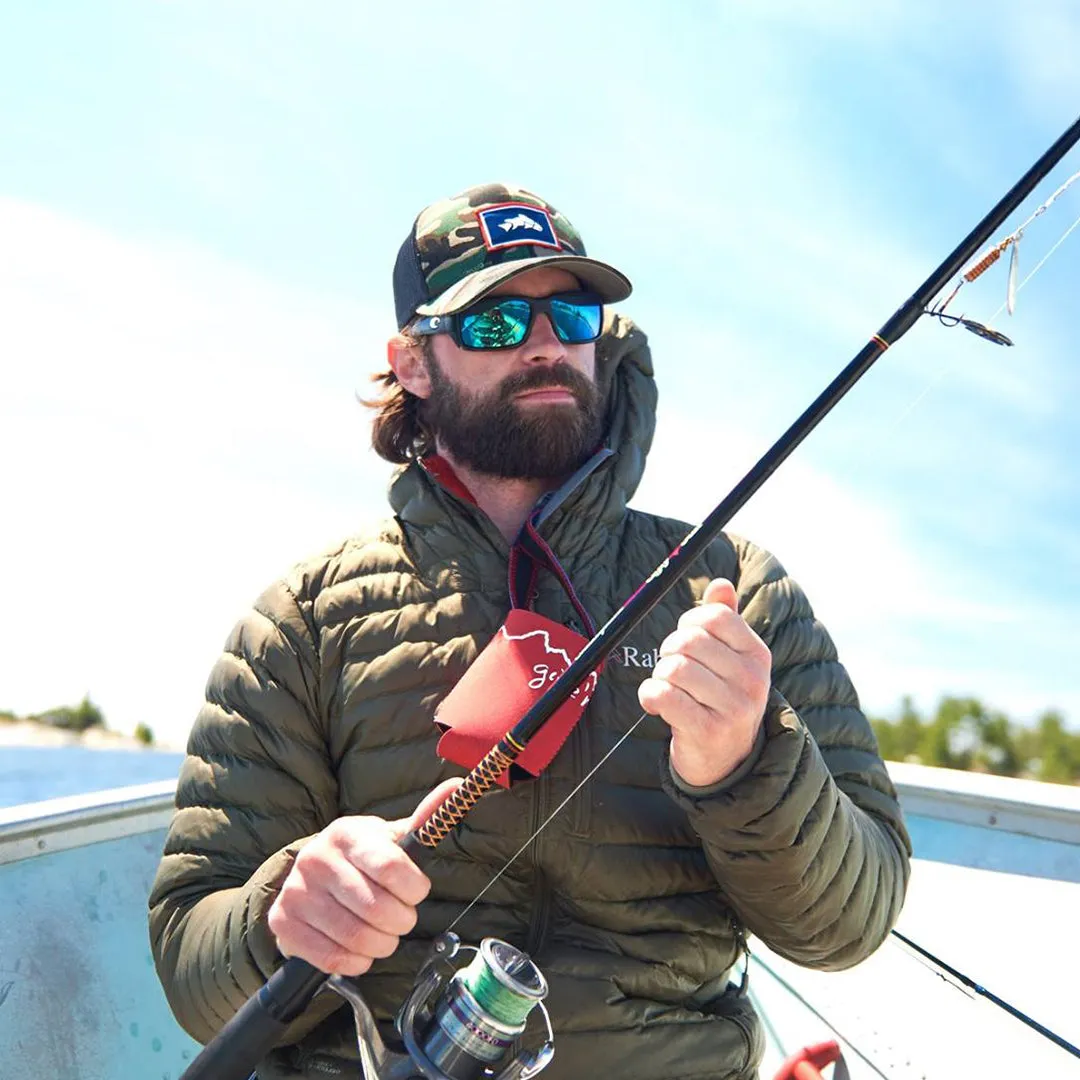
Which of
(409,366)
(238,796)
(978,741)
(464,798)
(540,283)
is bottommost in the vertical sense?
(978,741)

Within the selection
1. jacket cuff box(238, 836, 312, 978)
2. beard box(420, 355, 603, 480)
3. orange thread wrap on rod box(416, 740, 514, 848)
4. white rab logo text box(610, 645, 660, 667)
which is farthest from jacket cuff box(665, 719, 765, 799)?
beard box(420, 355, 603, 480)

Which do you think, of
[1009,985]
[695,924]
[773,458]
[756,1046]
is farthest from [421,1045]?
[1009,985]

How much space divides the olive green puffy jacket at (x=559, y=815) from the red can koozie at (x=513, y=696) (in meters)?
0.12

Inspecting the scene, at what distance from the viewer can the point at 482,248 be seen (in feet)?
10.1

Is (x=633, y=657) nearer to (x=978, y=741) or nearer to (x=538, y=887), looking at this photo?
(x=538, y=887)

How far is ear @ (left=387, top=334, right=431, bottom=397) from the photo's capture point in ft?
10.9

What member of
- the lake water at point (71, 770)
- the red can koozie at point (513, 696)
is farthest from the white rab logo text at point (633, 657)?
the lake water at point (71, 770)

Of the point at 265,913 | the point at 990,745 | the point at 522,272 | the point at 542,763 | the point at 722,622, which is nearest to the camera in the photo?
the point at 722,622

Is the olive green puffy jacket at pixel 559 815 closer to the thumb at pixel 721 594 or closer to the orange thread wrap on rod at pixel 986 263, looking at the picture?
the thumb at pixel 721 594

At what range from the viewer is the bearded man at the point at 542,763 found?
210 cm

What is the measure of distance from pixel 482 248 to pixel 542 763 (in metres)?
1.42

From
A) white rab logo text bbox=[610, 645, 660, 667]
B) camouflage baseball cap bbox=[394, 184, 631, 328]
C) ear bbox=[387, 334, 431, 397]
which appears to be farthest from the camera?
ear bbox=[387, 334, 431, 397]

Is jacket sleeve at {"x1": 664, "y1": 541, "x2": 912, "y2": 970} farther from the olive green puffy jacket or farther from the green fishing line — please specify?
the green fishing line

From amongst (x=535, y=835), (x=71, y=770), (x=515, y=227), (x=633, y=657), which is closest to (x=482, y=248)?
(x=515, y=227)
